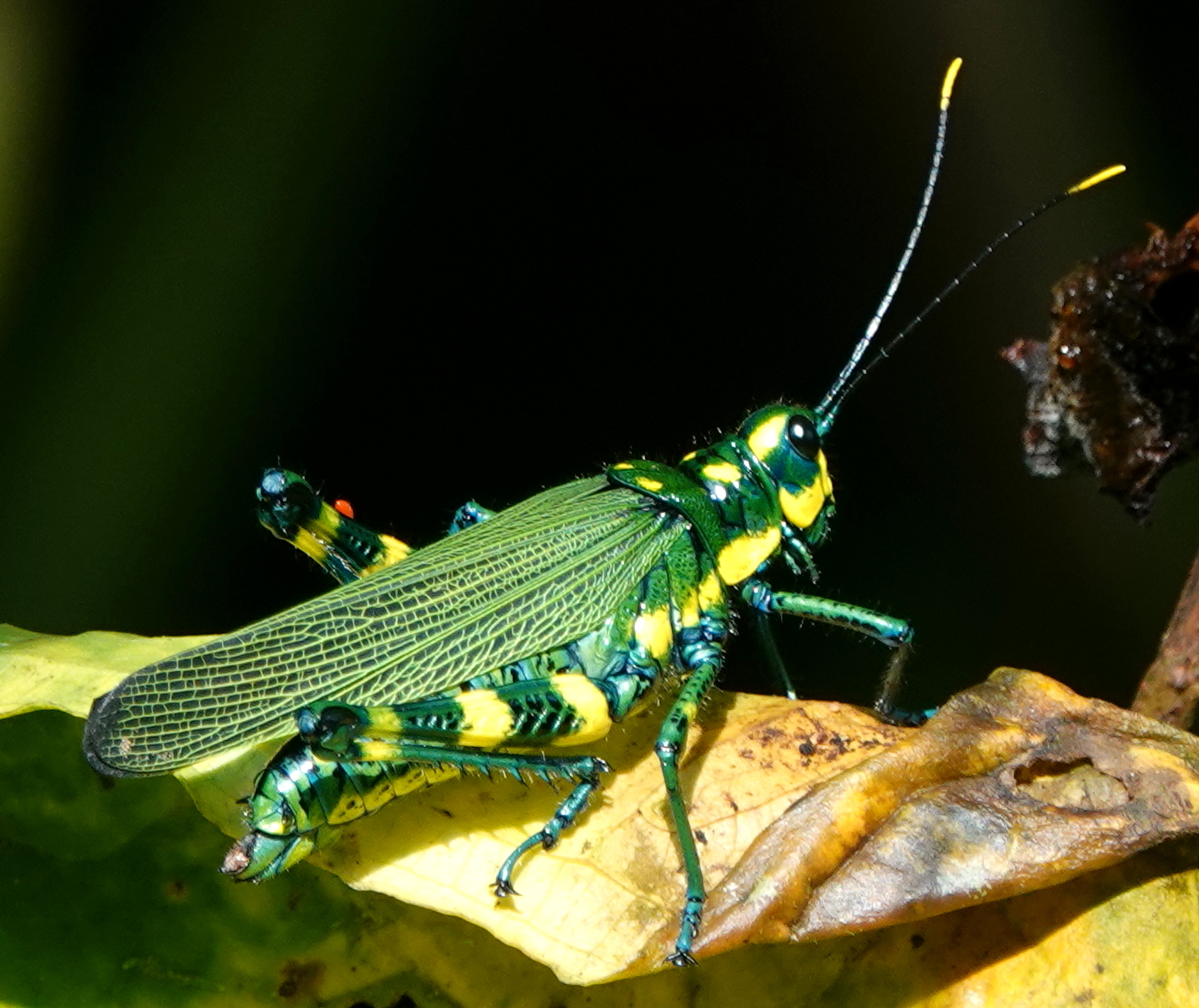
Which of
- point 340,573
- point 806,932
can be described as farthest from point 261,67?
point 806,932

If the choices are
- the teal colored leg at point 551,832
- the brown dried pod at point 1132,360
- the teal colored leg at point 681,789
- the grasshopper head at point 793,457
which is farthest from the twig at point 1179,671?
the grasshopper head at point 793,457

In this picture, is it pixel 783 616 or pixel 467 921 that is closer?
pixel 467 921

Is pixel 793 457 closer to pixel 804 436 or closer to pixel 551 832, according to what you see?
pixel 804 436

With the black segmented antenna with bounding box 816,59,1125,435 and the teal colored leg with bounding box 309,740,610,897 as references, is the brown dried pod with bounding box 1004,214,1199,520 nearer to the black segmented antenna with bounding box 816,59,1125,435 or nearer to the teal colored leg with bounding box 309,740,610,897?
the black segmented antenna with bounding box 816,59,1125,435

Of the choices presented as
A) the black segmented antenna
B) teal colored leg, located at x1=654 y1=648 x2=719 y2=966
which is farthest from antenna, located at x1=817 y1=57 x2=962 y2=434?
teal colored leg, located at x1=654 y1=648 x2=719 y2=966

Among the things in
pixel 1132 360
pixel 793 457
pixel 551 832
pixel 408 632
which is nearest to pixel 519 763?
pixel 551 832

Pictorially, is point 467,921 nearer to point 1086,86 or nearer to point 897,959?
point 897,959

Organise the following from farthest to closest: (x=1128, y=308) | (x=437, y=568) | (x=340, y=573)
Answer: (x=340, y=573) < (x=437, y=568) < (x=1128, y=308)

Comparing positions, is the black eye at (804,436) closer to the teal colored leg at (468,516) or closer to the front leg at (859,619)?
the front leg at (859,619)
